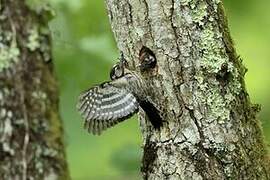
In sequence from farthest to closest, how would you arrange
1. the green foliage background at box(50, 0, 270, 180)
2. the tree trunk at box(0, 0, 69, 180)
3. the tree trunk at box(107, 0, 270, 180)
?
the green foliage background at box(50, 0, 270, 180) → the tree trunk at box(0, 0, 69, 180) → the tree trunk at box(107, 0, 270, 180)

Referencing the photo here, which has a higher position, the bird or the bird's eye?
the bird's eye

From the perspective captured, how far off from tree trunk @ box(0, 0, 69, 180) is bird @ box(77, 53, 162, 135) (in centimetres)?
147

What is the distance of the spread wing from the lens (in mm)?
2342

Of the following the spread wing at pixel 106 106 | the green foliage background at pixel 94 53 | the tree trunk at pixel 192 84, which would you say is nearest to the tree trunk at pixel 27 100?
the green foliage background at pixel 94 53

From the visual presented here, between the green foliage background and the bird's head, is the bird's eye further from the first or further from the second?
the green foliage background

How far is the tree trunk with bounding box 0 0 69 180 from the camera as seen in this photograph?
3855mm

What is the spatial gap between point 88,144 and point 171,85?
3620mm

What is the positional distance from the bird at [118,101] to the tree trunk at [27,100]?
4.83 ft

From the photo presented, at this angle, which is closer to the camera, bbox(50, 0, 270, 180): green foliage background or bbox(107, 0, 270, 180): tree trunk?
bbox(107, 0, 270, 180): tree trunk

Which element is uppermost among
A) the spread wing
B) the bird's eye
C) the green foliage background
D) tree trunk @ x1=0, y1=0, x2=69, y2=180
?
the green foliage background

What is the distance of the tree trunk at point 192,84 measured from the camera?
2.32 m

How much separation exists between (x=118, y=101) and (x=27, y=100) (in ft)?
5.45

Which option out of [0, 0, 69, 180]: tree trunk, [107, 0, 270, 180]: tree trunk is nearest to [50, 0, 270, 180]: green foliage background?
[0, 0, 69, 180]: tree trunk

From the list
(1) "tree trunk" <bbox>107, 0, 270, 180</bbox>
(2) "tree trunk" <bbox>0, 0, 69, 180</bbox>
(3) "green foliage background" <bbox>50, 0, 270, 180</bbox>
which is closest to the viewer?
(1) "tree trunk" <bbox>107, 0, 270, 180</bbox>
